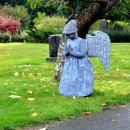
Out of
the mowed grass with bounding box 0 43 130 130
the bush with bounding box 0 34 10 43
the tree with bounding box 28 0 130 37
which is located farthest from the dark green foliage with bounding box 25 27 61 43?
the tree with bounding box 28 0 130 37

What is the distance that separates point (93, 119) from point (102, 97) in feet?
5.71

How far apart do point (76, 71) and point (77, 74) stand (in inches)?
2.5

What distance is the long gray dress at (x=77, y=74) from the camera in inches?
338

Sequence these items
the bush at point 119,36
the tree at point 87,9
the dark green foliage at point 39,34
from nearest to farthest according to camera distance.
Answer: the tree at point 87,9, the dark green foliage at point 39,34, the bush at point 119,36

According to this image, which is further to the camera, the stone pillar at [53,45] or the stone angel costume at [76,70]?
the stone pillar at [53,45]

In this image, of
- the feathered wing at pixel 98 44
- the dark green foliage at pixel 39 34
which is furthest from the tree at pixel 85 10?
the dark green foliage at pixel 39 34

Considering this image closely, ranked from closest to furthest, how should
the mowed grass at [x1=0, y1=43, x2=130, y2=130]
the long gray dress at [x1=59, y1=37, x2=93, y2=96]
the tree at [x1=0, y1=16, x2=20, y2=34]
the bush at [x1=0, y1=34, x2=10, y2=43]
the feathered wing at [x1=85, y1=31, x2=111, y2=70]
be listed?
the mowed grass at [x1=0, y1=43, x2=130, y2=130], the long gray dress at [x1=59, y1=37, x2=93, y2=96], the feathered wing at [x1=85, y1=31, x2=111, y2=70], the bush at [x1=0, y1=34, x2=10, y2=43], the tree at [x1=0, y1=16, x2=20, y2=34]

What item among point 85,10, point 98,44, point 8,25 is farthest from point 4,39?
point 98,44

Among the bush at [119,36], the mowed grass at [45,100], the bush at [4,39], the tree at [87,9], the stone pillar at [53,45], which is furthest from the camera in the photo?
the bush at [119,36]

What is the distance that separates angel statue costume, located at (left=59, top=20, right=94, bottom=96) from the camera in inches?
338

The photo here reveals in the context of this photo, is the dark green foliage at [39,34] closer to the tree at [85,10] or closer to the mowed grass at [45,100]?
the mowed grass at [45,100]

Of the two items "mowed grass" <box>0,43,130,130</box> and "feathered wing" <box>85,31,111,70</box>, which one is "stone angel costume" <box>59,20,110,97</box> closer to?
"feathered wing" <box>85,31,111,70</box>

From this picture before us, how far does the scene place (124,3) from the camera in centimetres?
1292

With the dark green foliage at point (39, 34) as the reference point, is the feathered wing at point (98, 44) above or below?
above
